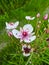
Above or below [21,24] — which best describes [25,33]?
above

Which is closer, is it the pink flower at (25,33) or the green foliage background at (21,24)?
the pink flower at (25,33)

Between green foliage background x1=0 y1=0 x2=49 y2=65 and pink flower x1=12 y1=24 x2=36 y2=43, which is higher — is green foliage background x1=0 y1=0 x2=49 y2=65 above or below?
below

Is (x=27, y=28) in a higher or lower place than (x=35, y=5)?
higher

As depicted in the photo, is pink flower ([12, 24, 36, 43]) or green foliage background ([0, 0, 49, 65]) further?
green foliage background ([0, 0, 49, 65])

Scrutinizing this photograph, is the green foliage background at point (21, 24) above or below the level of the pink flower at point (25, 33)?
below

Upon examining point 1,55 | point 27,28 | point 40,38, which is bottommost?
point 1,55

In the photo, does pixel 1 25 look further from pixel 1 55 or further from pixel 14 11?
pixel 1 55

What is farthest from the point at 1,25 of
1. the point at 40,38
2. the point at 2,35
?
the point at 40,38

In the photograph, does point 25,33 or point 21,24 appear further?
point 21,24
